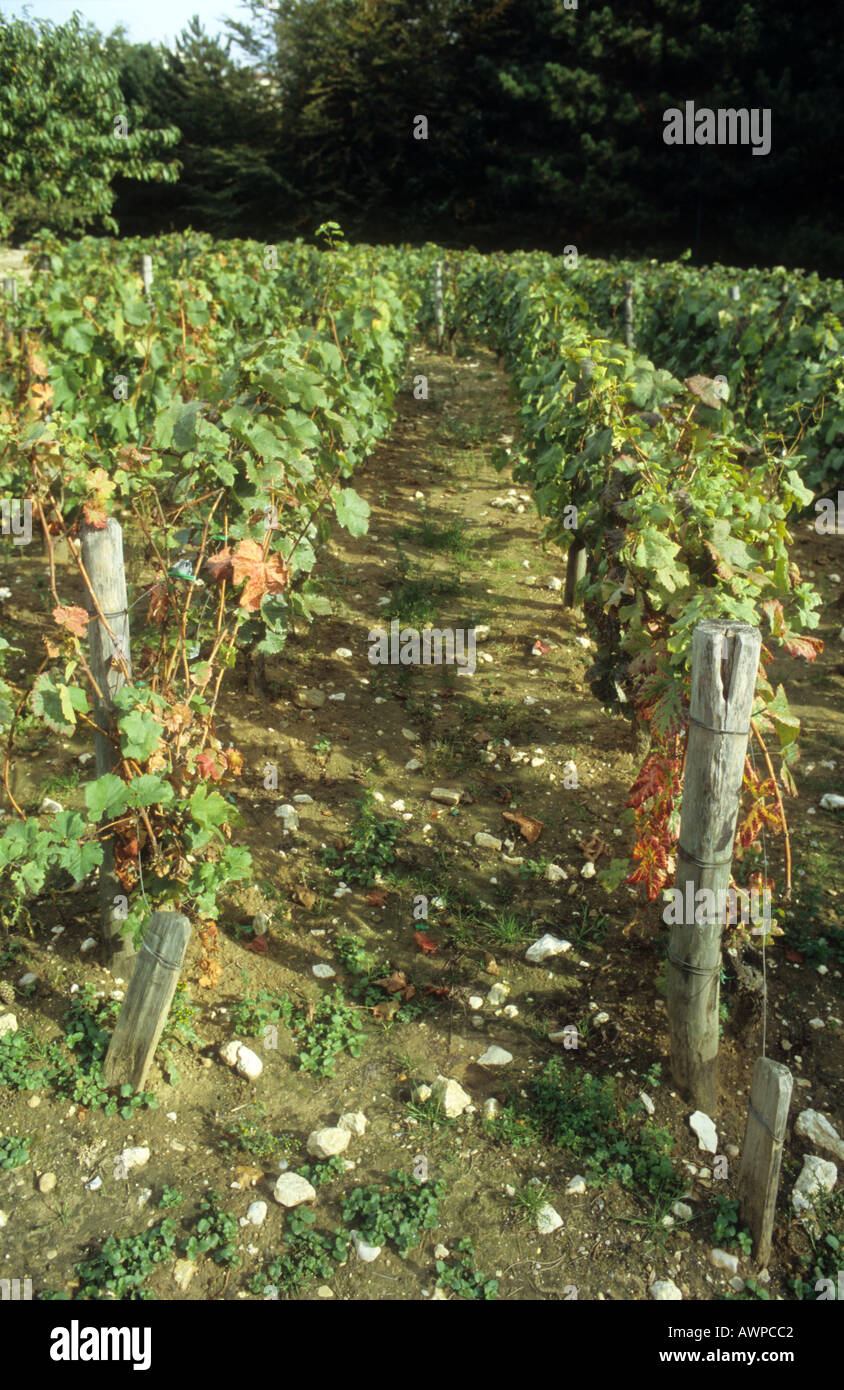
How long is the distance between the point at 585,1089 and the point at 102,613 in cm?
189

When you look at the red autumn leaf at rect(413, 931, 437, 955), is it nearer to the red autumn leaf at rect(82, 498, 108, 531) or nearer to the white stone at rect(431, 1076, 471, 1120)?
the white stone at rect(431, 1076, 471, 1120)

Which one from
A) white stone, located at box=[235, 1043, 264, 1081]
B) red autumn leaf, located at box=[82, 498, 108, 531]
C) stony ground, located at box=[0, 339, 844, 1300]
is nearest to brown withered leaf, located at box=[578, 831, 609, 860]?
stony ground, located at box=[0, 339, 844, 1300]

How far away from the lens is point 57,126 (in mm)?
21266

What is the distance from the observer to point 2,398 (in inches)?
227

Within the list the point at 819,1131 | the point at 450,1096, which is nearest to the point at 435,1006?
the point at 450,1096

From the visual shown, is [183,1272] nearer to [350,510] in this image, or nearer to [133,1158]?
[133,1158]

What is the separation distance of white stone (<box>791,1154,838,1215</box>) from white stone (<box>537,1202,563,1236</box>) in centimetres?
61

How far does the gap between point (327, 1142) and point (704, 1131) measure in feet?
3.34

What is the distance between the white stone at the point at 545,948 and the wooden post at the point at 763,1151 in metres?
0.99

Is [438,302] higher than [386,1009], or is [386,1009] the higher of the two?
[438,302]

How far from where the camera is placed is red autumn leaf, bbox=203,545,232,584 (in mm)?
3330

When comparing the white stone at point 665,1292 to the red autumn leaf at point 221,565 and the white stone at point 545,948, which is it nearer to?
the white stone at point 545,948

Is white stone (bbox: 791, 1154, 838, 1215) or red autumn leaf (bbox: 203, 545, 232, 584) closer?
white stone (bbox: 791, 1154, 838, 1215)

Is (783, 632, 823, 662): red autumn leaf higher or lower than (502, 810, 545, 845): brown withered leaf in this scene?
higher
